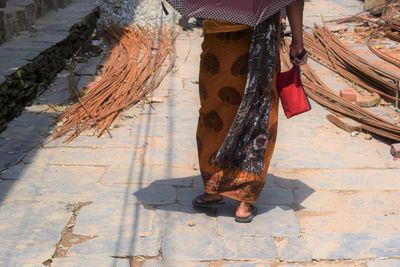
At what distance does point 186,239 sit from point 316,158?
163 cm

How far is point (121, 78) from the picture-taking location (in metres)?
6.69

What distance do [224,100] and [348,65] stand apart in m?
4.29

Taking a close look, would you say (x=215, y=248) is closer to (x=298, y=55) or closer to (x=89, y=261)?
(x=89, y=261)

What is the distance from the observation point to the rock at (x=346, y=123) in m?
5.31

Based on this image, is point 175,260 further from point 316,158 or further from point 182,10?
point 316,158

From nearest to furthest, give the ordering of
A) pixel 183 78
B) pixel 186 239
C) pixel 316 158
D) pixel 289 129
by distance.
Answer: pixel 186 239, pixel 316 158, pixel 289 129, pixel 183 78

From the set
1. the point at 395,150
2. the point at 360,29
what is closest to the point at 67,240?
the point at 395,150

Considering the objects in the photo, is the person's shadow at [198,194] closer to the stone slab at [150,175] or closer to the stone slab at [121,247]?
the stone slab at [150,175]

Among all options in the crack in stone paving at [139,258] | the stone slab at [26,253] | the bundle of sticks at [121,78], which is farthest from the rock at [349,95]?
the stone slab at [26,253]

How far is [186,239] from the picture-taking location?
11.3ft

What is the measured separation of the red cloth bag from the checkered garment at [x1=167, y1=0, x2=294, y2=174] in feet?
0.37

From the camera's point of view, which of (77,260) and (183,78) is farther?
(183,78)

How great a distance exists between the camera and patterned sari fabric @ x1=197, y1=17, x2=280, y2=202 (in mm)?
3359

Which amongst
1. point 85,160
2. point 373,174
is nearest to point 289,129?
point 373,174
